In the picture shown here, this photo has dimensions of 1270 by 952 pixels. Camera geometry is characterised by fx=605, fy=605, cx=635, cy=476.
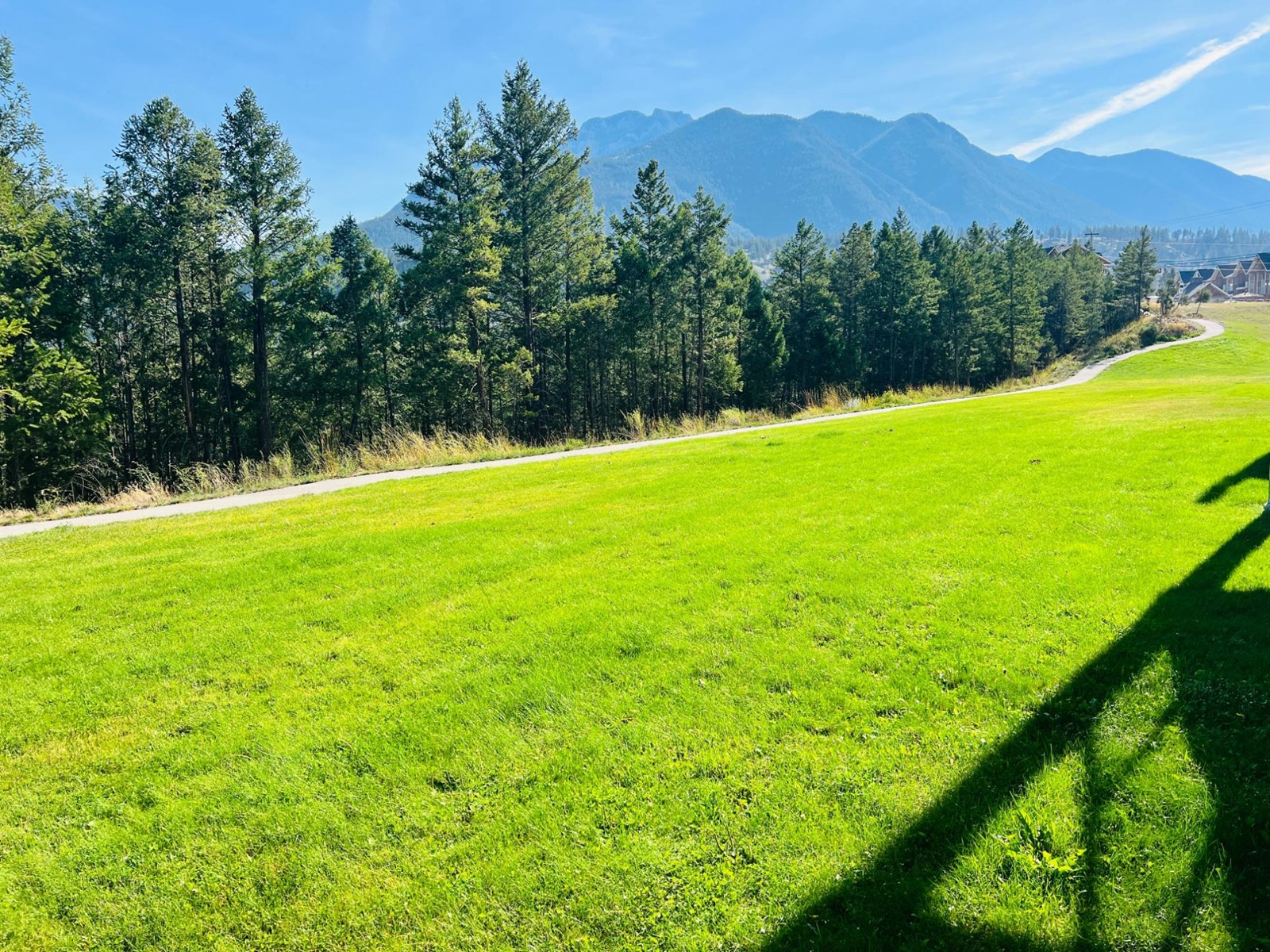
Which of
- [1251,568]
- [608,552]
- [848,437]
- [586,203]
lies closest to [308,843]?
[608,552]

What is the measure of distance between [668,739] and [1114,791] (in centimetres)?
193

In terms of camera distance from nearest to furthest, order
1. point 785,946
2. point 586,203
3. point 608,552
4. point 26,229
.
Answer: point 785,946 < point 608,552 < point 26,229 < point 586,203

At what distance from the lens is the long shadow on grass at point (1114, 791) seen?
2061 millimetres

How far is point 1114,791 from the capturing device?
8.38 ft

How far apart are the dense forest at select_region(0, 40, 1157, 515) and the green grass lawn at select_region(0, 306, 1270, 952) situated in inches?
481

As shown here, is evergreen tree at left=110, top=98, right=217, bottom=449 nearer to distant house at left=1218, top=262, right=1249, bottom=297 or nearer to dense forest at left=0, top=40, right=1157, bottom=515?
dense forest at left=0, top=40, right=1157, bottom=515

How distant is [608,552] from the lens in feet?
19.7

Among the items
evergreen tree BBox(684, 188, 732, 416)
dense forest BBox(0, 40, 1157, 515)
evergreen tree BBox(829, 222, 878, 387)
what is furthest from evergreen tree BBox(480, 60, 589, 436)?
evergreen tree BBox(829, 222, 878, 387)

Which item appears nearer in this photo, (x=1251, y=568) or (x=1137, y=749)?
(x=1137, y=749)

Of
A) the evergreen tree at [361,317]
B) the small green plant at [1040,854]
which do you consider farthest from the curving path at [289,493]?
the evergreen tree at [361,317]

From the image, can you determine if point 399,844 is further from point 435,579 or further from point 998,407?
point 998,407

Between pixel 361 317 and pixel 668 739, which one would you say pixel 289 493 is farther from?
pixel 361 317

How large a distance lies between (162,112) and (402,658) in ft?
110

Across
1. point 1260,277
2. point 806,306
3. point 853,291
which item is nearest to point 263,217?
point 806,306
